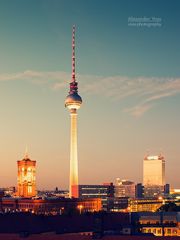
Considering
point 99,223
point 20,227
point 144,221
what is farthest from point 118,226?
point 99,223

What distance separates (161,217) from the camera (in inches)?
7618

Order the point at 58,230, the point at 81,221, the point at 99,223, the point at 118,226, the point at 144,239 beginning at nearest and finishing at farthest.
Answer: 1. the point at 144,239
2. the point at 99,223
3. the point at 58,230
4. the point at 118,226
5. the point at 81,221

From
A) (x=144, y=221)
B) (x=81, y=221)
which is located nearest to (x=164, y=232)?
(x=144, y=221)

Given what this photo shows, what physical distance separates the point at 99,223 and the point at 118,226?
47.9 meters

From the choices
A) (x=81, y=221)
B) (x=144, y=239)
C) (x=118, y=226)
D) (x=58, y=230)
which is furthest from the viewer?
(x=81, y=221)

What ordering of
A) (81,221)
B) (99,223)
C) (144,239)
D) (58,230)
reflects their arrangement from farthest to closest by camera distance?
(81,221), (58,230), (99,223), (144,239)

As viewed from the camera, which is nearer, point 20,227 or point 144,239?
point 144,239

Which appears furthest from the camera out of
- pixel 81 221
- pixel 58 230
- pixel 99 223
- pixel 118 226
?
pixel 81 221

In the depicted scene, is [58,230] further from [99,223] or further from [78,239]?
[78,239]

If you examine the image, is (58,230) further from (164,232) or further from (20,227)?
(164,232)

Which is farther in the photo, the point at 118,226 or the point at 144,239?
the point at 118,226

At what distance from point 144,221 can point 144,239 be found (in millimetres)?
73177

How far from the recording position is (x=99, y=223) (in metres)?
136

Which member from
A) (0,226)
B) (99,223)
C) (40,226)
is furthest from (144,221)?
(99,223)
